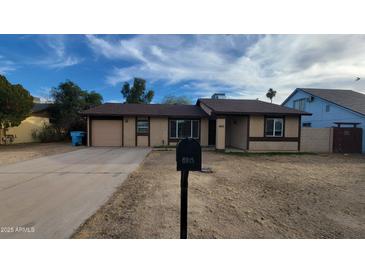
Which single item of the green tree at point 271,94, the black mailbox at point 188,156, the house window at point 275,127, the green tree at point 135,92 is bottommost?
the black mailbox at point 188,156

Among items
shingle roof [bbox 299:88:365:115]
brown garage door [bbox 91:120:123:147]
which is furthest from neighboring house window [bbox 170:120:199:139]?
shingle roof [bbox 299:88:365:115]

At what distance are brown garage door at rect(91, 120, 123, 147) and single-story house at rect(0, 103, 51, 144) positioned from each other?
6.54m

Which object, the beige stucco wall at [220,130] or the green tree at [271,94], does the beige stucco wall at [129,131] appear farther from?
the green tree at [271,94]

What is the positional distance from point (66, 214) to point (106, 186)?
63.3 inches

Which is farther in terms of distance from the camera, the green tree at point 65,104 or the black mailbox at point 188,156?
the green tree at point 65,104

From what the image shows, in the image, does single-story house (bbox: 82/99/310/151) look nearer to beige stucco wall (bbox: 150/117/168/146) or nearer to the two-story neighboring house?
beige stucco wall (bbox: 150/117/168/146)

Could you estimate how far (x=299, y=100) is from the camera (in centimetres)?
2181

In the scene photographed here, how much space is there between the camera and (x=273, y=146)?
43.1 feet

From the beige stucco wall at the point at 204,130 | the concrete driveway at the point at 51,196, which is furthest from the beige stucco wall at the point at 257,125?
the concrete driveway at the point at 51,196

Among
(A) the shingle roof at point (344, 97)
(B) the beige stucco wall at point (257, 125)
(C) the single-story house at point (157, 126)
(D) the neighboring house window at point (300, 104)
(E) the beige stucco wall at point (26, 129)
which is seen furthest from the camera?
(D) the neighboring house window at point (300, 104)

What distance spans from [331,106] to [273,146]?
898 cm

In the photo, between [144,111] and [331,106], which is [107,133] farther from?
[331,106]

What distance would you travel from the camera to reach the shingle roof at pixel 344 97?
52.6ft

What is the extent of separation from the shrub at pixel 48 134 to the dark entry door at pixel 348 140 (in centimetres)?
2313
